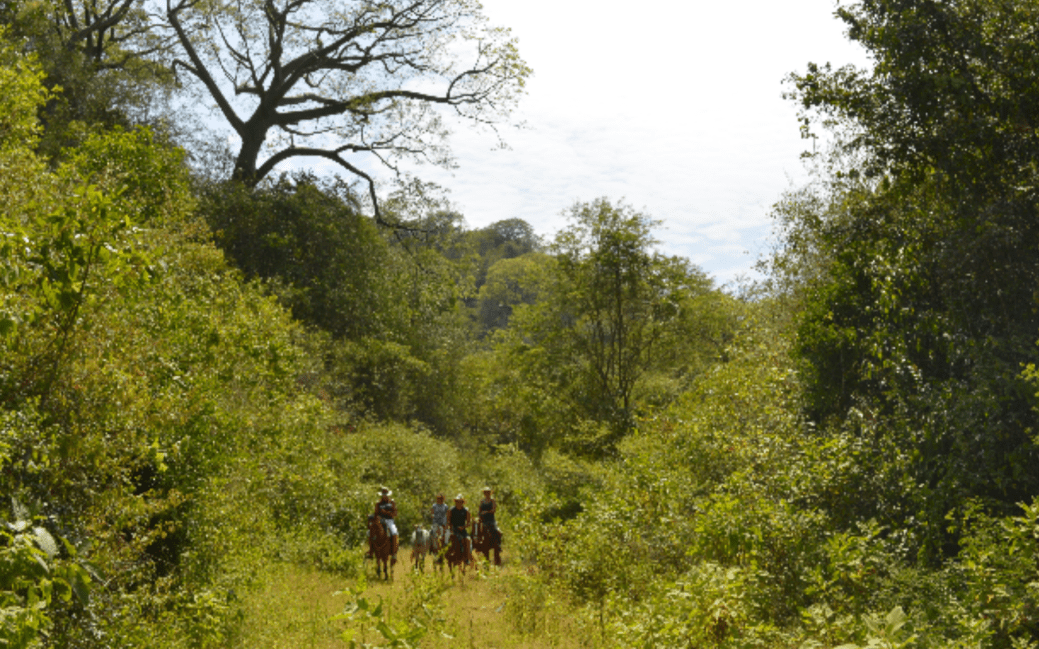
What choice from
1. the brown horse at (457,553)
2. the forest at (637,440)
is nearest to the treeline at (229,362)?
the forest at (637,440)

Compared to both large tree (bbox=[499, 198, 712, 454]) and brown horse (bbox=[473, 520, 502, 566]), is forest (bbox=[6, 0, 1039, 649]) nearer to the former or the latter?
brown horse (bbox=[473, 520, 502, 566])

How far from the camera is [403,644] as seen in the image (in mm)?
4414

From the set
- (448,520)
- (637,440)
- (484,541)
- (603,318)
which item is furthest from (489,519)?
(603,318)

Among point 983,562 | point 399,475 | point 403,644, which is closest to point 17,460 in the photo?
point 403,644

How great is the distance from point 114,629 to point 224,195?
1988cm

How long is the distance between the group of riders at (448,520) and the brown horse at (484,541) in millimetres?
22

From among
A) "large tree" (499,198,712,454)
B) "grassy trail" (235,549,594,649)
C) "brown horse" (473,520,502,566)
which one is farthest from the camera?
"large tree" (499,198,712,454)

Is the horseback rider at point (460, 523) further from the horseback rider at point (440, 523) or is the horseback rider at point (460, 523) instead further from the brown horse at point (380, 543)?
the brown horse at point (380, 543)

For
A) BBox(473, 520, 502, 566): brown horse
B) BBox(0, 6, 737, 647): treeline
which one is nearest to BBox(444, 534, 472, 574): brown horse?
BBox(473, 520, 502, 566): brown horse

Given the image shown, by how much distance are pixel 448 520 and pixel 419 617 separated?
620 cm

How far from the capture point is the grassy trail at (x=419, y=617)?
7.82m

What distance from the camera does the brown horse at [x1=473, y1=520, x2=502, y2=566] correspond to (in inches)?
536

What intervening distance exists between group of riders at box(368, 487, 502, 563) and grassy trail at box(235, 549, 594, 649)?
52.7 inches

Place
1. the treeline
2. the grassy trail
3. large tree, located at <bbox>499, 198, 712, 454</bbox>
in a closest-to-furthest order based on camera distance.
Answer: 1. the treeline
2. the grassy trail
3. large tree, located at <bbox>499, 198, 712, 454</bbox>
